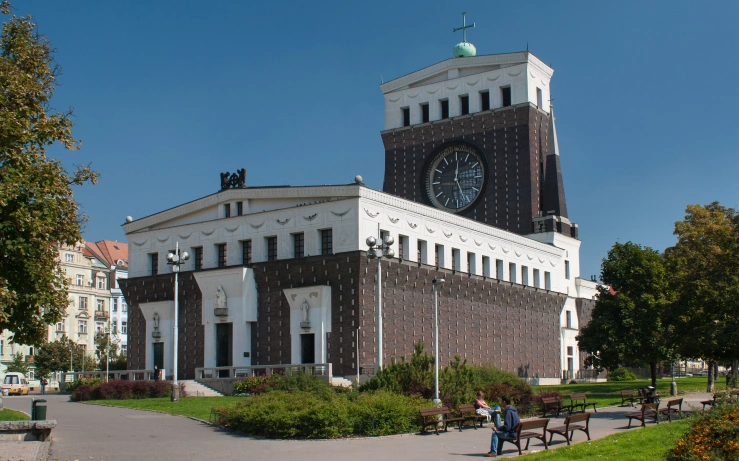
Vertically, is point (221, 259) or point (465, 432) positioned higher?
point (221, 259)

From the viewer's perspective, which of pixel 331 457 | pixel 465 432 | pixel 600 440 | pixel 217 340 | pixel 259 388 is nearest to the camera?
pixel 331 457

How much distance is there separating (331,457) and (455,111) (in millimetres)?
58138

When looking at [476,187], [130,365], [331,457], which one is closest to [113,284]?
[130,365]

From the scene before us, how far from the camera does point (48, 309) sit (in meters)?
23.0

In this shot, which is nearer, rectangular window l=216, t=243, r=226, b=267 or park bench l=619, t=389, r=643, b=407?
park bench l=619, t=389, r=643, b=407

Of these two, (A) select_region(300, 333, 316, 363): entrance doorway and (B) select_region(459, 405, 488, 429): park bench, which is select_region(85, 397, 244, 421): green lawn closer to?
(B) select_region(459, 405, 488, 429): park bench

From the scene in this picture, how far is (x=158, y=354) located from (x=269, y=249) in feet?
39.6

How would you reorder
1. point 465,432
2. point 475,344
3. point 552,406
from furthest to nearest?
point 475,344
point 552,406
point 465,432

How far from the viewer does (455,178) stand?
79000mm

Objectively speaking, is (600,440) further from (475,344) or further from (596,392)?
(475,344)

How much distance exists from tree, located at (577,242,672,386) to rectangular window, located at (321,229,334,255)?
17.8 metres

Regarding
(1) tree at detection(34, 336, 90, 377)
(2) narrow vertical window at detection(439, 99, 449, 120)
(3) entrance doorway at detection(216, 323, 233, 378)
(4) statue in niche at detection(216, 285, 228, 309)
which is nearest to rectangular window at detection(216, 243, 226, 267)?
(4) statue in niche at detection(216, 285, 228, 309)

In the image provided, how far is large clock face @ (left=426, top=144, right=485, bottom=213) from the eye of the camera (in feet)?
254

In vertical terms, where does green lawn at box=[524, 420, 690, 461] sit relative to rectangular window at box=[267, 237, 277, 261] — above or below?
below
